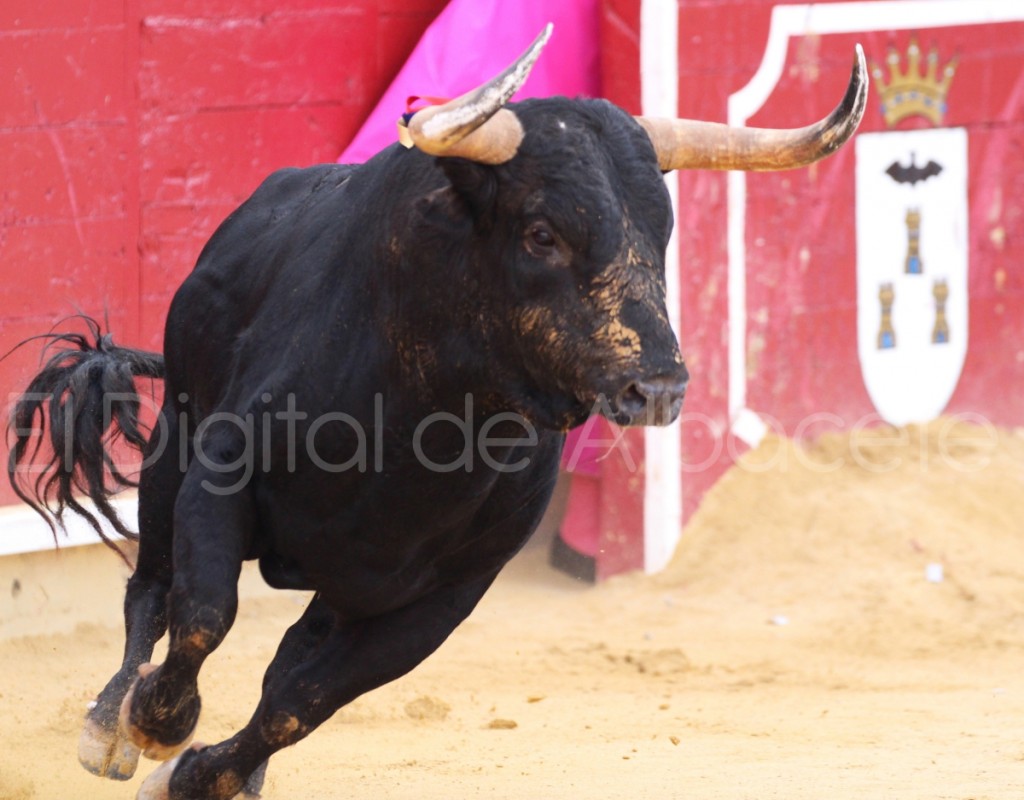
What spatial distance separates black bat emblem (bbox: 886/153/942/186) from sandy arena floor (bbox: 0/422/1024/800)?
1.07 metres

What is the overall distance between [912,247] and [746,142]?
4.22m

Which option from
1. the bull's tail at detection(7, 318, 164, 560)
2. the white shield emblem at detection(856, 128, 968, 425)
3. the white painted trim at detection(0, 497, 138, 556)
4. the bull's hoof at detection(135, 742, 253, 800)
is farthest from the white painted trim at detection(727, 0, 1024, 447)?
the bull's hoof at detection(135, 742, 253, 800)

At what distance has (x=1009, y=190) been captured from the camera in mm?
7656

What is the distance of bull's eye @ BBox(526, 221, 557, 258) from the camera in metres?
2.96

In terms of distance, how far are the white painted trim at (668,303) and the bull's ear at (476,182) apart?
3753 millimetres

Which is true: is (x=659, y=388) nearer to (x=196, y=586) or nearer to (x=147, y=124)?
(x=196, y=586)

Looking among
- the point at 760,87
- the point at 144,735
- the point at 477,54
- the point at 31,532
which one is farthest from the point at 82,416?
the point at 760,87

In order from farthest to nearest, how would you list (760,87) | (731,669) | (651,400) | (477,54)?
(760,87) → (477,54) → (731,669) → (651,400)

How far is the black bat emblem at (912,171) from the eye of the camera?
738 cm

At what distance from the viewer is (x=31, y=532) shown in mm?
5801

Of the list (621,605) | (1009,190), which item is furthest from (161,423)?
(1009,190)

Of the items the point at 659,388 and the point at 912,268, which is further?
the point at 912,268

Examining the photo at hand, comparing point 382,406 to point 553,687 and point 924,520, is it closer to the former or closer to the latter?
point 553,687

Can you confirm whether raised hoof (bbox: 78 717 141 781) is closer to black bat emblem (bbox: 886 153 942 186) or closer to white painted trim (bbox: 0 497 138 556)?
white painted trim (bbox: 0 497 138 556)
